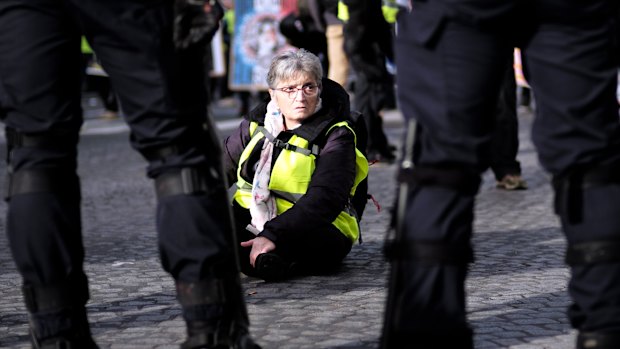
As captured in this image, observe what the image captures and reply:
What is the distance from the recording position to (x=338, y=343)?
4.10 meters

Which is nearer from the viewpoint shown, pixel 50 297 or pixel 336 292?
pixel 50 297

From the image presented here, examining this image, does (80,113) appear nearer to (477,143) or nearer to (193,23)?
(193,23)

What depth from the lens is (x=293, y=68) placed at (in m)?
5.41

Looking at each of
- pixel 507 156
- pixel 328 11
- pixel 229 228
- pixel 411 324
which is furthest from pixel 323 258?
pixel 328 11

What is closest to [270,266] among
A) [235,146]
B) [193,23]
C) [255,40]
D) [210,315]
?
[235,146]

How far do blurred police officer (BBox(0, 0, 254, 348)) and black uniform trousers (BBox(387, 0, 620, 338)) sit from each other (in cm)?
57

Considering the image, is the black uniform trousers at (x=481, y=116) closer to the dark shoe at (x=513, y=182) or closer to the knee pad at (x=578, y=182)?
the knee pad at (x=578, y=182)

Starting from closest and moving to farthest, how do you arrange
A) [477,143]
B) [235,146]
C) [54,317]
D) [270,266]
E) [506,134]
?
[477,143]
[54,317]
[270,266]
[235,146]
[506,134]

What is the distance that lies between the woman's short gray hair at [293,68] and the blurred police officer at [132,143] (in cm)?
190

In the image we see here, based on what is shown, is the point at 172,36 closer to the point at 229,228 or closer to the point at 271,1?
the point at 229,228

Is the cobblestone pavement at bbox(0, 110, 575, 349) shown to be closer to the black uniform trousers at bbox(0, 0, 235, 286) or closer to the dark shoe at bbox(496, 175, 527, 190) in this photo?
the dark shoe at bbox(496, 175, 527, 190)

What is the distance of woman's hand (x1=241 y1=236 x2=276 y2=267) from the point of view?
204 inches

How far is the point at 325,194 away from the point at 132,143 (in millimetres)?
1888

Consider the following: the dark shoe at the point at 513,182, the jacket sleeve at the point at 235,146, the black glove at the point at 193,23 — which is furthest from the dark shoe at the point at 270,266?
the dark shoe at the point at 513,182
